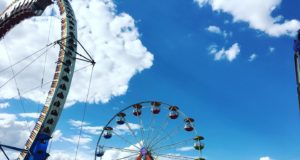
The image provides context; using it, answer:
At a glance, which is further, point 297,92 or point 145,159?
point 145,159

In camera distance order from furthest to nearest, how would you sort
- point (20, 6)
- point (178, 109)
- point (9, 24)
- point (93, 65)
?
point (9, 24) < point (20, 6) < point (178, 109) < point (93, 65)

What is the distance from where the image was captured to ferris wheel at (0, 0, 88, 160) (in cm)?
3031

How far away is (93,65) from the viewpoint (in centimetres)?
3177

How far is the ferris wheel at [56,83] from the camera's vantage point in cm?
3031

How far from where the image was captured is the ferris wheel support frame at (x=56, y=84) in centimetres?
3033

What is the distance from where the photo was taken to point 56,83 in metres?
32.3

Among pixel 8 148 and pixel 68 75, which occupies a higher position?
pixel 68 75

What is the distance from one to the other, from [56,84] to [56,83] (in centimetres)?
14

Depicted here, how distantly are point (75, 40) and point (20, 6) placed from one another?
41.4 ft

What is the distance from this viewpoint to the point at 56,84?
3222 centimetres

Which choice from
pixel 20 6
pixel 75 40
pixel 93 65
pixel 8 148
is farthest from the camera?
pixel 20 6

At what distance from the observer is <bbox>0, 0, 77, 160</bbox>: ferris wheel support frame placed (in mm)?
30328

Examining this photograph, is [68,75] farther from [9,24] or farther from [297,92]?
[297,92]

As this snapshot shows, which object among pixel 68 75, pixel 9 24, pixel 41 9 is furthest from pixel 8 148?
pixel 9 24
